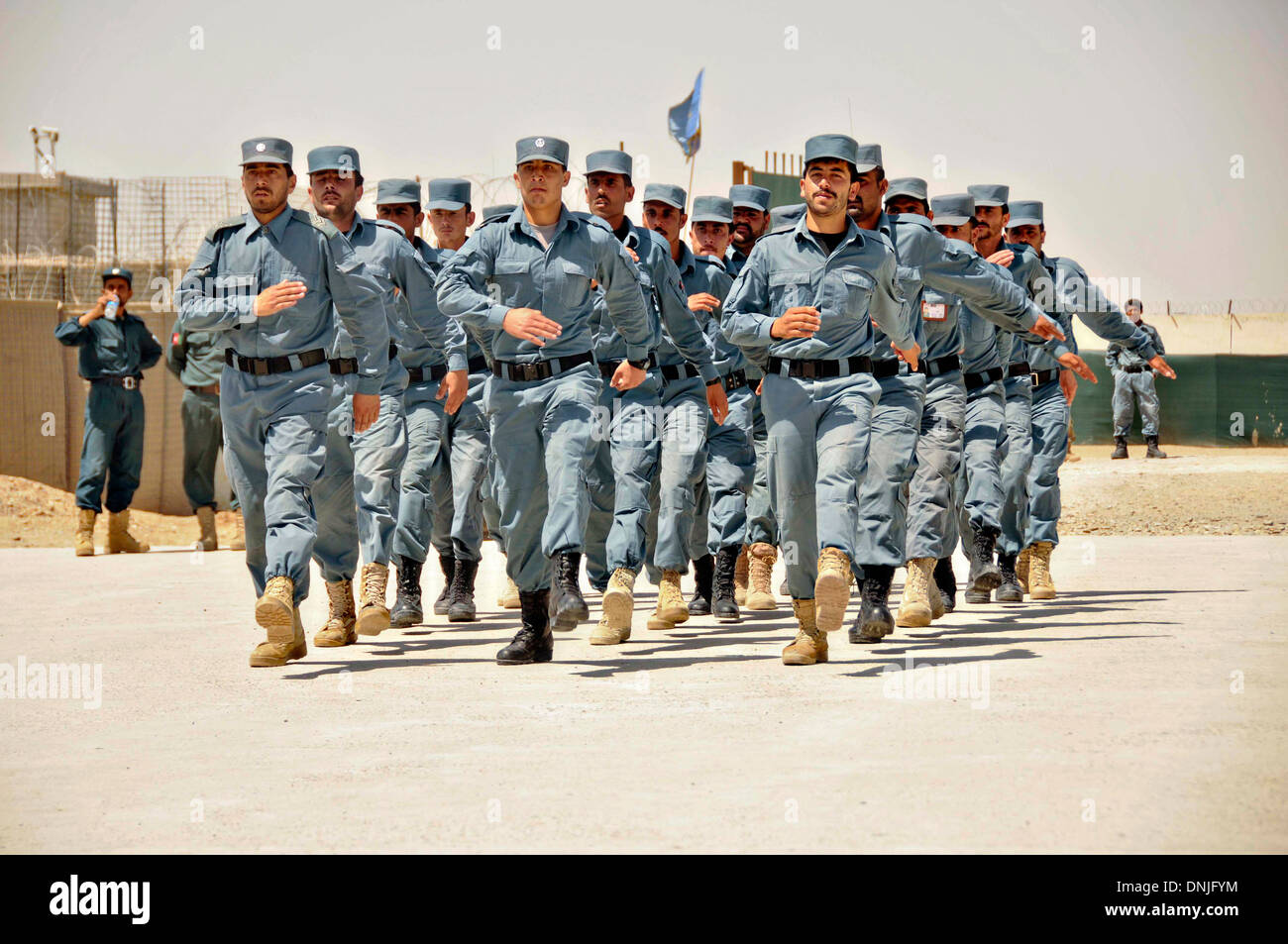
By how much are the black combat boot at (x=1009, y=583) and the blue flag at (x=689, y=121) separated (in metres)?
16.8

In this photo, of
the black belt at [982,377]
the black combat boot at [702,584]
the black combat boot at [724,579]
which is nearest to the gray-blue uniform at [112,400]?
the black combat boot at [702,584]

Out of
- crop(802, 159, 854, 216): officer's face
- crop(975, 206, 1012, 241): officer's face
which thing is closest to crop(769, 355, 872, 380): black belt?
crop(802, 159, 854, 216): officer's face

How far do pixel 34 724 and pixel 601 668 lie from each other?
A: 2.48m

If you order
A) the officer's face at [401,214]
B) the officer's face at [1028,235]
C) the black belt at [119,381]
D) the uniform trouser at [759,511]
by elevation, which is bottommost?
the uniform trouser at [759,511]

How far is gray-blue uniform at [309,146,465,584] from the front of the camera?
8766 mm

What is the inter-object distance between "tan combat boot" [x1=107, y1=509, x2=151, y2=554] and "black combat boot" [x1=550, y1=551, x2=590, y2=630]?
8.33m

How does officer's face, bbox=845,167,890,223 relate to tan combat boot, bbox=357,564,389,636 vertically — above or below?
above

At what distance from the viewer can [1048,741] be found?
5727 millimetres

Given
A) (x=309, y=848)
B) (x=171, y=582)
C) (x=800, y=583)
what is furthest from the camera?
(x=171, y=582)

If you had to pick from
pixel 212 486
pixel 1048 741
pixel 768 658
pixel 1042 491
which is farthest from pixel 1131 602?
pixel 212 486

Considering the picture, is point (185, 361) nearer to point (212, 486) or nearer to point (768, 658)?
point (212, 486)

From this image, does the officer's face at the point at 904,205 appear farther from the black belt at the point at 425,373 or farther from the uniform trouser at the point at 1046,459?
the black belt at the point at 425,373

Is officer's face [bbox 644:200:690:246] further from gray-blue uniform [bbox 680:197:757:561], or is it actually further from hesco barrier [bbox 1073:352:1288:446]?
hesco barrier [bbox 1073:352:1288:446]

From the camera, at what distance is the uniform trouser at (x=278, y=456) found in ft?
26.0
